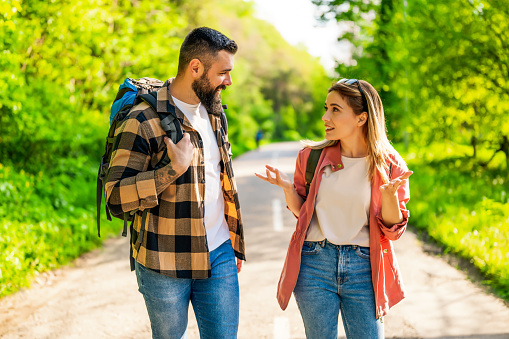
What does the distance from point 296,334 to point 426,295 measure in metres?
1.83

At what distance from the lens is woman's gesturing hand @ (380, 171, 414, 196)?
8.30 feet

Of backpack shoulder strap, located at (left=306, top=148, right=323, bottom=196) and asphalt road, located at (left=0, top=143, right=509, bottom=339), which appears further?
asphalt road, located at (left=0, top=143, right=509, bottom=339)

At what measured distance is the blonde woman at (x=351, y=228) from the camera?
2.66 metres

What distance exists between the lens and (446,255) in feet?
23.4

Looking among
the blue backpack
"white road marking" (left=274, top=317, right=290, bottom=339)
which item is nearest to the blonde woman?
the blue backpack

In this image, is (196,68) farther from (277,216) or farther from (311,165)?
(277,216)

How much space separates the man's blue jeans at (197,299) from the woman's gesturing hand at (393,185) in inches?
37.2

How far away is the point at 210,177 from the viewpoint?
2.74 meters

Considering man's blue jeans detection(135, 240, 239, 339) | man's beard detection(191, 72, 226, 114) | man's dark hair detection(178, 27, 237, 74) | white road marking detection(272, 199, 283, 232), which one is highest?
man's dark hair detection(178, 27, 237, 74)

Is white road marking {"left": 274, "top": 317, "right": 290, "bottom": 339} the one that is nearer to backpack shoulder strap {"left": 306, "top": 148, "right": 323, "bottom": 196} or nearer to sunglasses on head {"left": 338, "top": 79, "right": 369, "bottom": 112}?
backpack shoulder strap {"left": 306, "top": 148, "right": 323, "bottom": 196}

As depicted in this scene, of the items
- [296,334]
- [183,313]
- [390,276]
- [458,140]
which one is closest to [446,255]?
[296,334]

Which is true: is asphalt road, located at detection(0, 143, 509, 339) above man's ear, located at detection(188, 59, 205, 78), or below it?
below

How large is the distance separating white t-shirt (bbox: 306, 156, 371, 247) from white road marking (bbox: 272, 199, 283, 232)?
6.16 m

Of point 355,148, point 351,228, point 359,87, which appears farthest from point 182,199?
point 359,87
